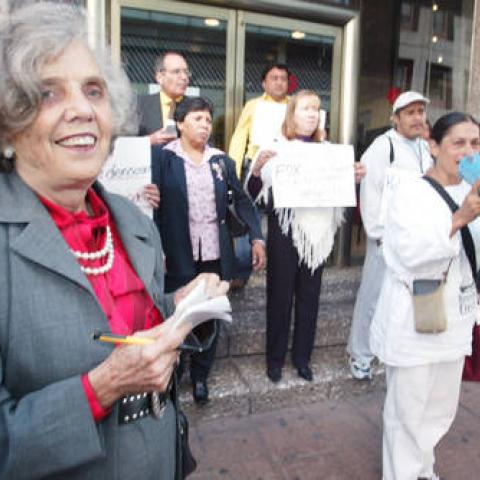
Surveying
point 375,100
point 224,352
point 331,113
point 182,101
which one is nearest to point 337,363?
point 224,352

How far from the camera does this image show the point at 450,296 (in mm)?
2305

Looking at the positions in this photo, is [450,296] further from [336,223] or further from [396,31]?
[396,31]

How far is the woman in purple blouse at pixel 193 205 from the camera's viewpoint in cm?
307

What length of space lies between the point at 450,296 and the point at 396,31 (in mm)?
4105

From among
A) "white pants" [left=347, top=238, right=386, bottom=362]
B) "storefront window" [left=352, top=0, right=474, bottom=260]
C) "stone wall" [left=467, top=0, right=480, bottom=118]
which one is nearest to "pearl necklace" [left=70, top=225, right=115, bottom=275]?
"white pants" [left=347, top=238, right=386, bottom=362]

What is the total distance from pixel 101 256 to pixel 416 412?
71.0 inches

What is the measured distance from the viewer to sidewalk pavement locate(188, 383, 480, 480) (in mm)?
2768

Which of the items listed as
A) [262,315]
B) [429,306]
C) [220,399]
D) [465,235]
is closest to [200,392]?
[220,399]

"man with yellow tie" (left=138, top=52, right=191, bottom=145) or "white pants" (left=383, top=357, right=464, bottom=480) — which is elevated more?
"man with yellow tie" (left=138, top=52, right=191, bottom=145)

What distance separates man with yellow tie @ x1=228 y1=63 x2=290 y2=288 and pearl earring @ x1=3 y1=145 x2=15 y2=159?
3023 mm

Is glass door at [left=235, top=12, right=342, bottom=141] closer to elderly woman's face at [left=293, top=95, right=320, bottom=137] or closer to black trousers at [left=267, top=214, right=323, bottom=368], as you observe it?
elderly woman's face at [left=293, top=95, right=320, bottom=137]

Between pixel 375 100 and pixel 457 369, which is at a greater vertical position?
pixel 375 100

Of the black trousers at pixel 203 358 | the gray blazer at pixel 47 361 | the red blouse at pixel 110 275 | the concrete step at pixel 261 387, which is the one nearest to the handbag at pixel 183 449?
the gray blazer at pixel 47 361

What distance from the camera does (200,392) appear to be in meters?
3.20
